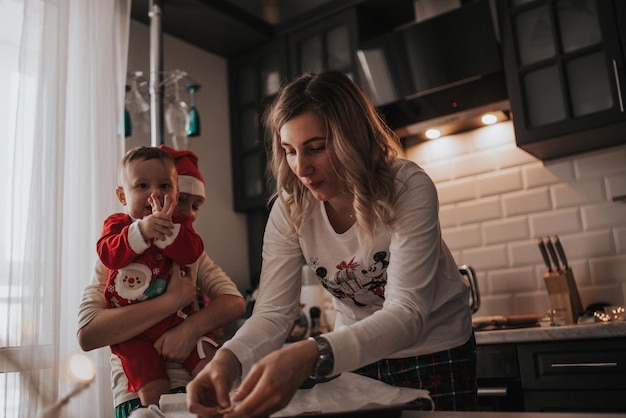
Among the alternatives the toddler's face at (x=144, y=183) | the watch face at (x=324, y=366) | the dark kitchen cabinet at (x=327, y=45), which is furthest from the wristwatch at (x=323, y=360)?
the dark kitchen cabinet at (x=327, y=45)

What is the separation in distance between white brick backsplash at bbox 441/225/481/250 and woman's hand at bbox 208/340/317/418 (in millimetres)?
2093

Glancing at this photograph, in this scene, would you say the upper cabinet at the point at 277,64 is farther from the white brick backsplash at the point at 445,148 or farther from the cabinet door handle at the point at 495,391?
the cabinet door handle at the point at 495,391

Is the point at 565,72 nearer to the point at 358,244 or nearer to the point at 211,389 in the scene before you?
the point at 358,244

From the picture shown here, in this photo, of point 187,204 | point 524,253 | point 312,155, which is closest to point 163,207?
point 187,204

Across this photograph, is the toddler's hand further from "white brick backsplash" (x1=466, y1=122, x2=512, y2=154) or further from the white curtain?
"white brick backsplash" (x1=466, y1=122, x2=512, y2=154)

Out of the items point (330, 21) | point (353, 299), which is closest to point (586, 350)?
point (353, 299)

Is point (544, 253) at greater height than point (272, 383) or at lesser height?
greater

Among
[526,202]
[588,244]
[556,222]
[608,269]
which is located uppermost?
[526,202]

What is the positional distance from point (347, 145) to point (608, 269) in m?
1.71

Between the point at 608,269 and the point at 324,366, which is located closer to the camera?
the point at 324,366

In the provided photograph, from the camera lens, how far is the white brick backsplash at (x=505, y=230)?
2719mm

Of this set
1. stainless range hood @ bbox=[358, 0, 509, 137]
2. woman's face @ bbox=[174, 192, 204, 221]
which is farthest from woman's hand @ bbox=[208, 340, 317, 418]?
stainless range hood @ bbox=[358, 0, 509, 137]

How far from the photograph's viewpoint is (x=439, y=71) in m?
2.62

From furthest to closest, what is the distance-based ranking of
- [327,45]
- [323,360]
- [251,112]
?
[251,112] → [327,45] → [323,360]
